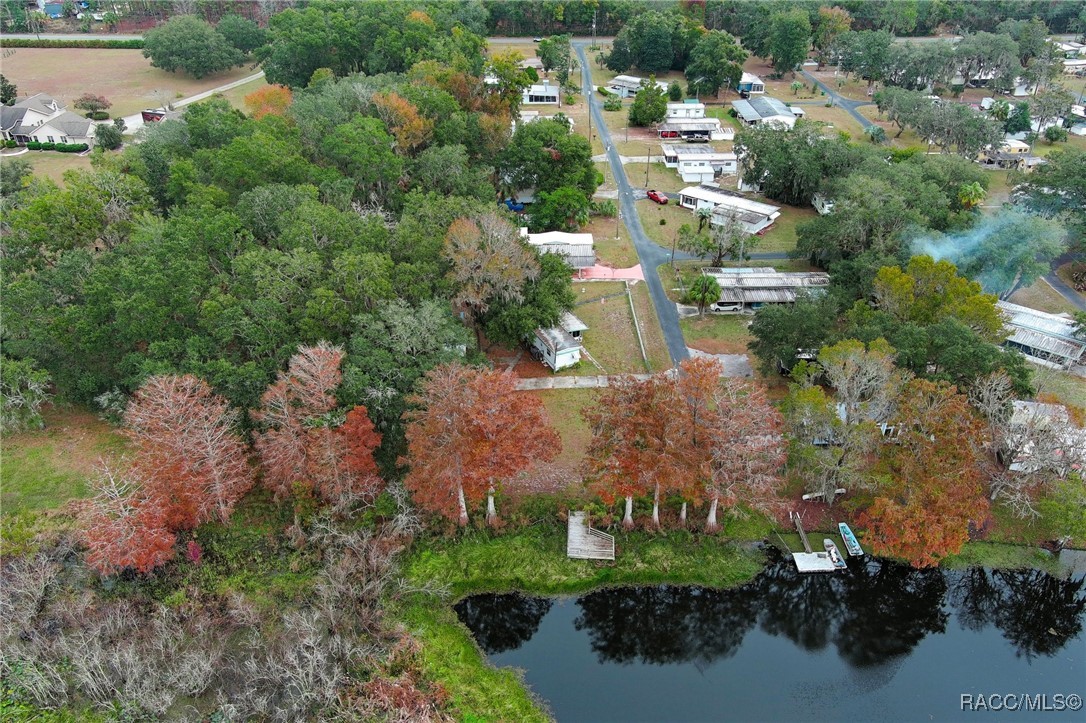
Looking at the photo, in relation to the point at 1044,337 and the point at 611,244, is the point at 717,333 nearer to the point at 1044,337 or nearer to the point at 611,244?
the point at 611,244

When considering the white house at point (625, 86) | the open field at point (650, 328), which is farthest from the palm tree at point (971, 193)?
the white house at point (625, 86)

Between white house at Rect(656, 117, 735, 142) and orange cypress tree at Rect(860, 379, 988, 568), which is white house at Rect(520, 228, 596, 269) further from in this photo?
white house at Rect(656, 117, 735, 142)

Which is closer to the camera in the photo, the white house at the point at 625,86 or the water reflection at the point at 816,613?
the water reflection at the point at 816,613

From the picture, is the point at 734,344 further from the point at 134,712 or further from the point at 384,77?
the point at 384,77

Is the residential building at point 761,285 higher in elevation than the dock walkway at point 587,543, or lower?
higher

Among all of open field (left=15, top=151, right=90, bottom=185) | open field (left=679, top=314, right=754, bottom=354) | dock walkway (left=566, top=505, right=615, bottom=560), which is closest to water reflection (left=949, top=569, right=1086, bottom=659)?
dock walkway (left=566, top=505, right=615, bottom=560)

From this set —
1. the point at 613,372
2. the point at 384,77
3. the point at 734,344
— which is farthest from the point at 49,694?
the point at 384,77

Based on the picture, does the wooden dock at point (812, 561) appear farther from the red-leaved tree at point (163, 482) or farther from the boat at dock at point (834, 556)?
the red-leaved tree at point (163, 482)

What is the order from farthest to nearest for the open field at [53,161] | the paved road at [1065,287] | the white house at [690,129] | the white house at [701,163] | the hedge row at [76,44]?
1. the hedge row at [76,44]
2. the white house at [690,129]
3. the open field at [53,161]
4. the white house at [701,163]
5. the paved road at [1065,287]
